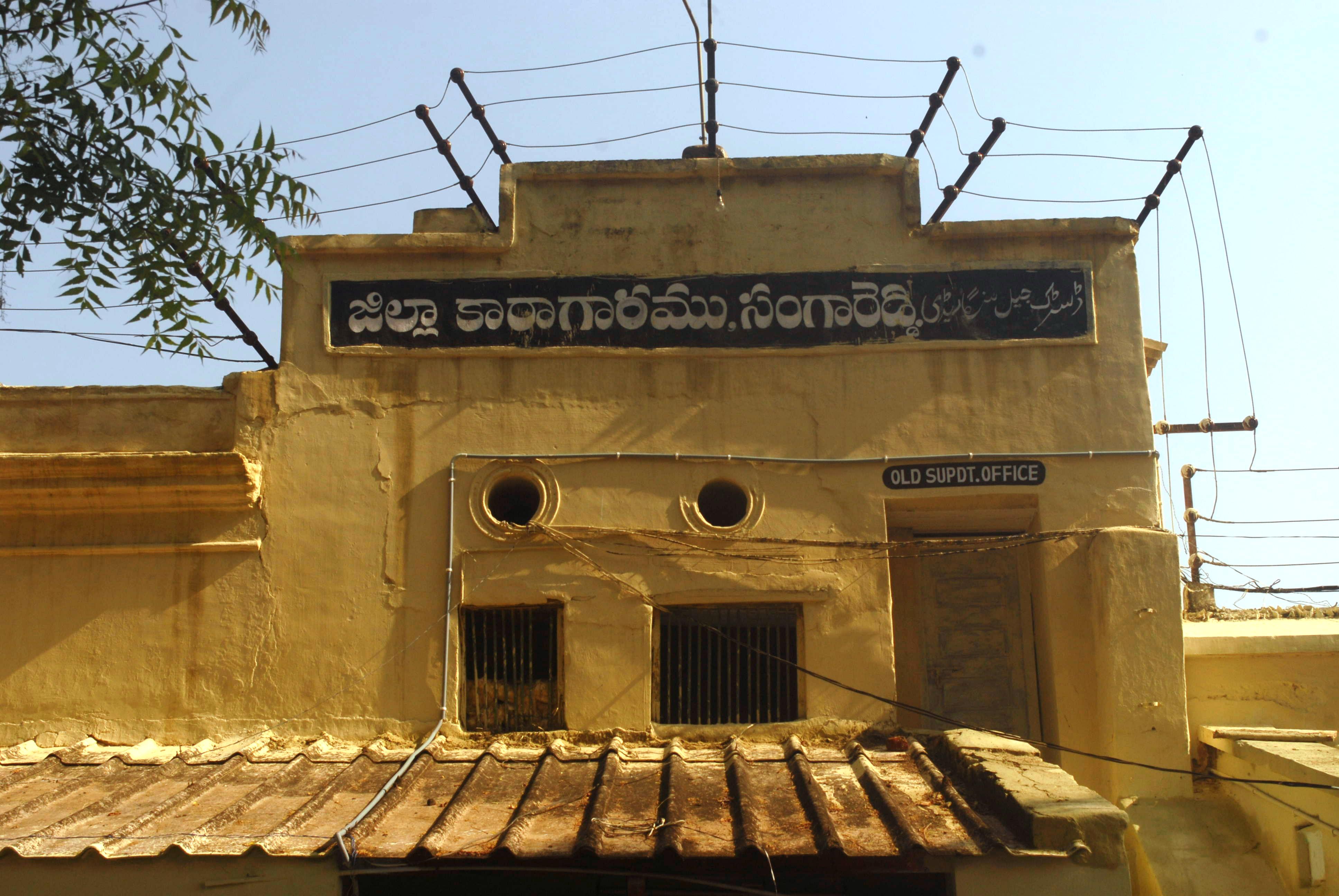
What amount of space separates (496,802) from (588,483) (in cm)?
258

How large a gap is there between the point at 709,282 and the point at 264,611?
13.3ft

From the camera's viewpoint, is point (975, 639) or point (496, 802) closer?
point (496, 802)

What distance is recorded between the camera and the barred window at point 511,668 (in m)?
8.47

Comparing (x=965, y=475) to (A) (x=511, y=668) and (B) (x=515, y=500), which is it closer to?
(B) (x=515, y=500)

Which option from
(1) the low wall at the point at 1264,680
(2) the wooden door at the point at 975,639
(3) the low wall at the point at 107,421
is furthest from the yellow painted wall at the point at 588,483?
(2) the wooden door at the point at 975,639

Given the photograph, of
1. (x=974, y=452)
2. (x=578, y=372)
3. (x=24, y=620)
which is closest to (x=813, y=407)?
(x=974, y=452)

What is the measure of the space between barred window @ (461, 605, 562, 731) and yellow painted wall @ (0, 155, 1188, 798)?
18 cm

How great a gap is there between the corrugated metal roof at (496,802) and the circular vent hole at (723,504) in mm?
1701

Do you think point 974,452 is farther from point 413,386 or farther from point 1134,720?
point 413,386

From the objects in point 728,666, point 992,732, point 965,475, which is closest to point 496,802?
point 728,666

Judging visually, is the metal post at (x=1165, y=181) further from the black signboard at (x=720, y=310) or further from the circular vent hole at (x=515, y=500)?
the circular vent hole at (x=515, y=500)

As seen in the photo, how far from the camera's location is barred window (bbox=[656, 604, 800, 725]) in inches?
336

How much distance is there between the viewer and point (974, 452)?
8.67 metres

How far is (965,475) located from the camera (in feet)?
28.4
